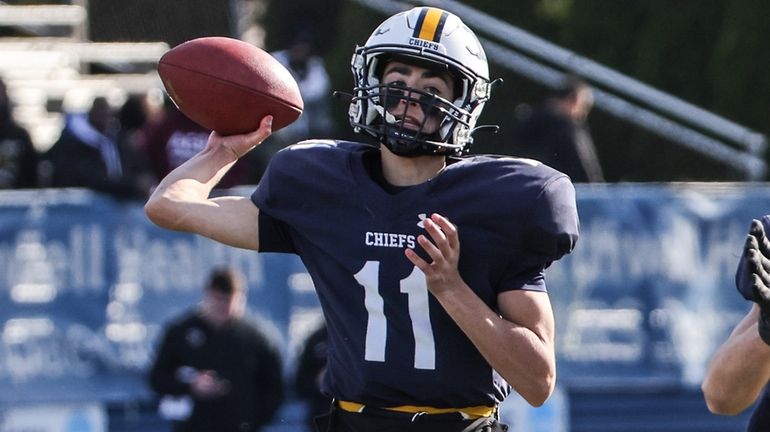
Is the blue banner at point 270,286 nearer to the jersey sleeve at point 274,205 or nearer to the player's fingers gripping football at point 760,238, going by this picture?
the jersey sleeve at point 274,205

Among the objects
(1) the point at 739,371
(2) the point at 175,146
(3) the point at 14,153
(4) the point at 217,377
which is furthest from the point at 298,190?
(3) the point at 14,153

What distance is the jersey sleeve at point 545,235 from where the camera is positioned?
147 inches

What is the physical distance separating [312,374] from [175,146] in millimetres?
1925

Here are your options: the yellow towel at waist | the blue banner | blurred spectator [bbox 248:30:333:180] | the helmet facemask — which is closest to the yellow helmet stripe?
the helmet facemask

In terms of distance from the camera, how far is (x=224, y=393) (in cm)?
812

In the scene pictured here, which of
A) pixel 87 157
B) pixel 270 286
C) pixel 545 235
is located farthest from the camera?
pixel 87 157

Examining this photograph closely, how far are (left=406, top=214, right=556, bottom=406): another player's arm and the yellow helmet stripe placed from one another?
472 mm

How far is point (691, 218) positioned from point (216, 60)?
15.6 feet

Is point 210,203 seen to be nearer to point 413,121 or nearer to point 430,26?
point 413,121

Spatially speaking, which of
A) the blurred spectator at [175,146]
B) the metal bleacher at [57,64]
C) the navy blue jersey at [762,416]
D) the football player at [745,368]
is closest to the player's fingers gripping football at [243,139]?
the football player at [745,368]

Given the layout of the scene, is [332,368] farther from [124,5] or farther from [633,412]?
[124,5]

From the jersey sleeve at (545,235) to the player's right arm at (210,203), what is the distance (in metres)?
0.68

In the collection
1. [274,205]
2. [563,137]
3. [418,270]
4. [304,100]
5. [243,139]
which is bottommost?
[418,270]

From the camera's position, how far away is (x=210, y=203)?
4.03 meters
